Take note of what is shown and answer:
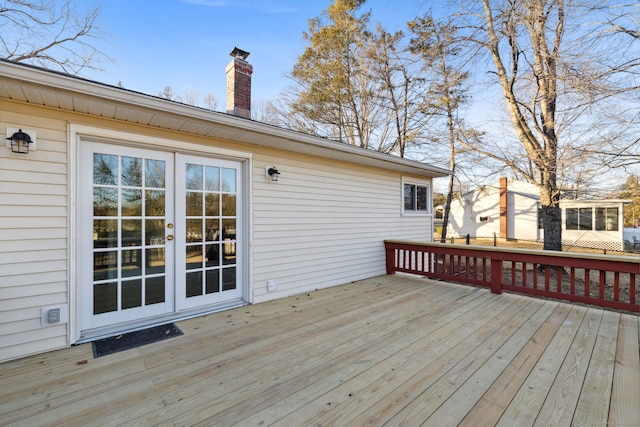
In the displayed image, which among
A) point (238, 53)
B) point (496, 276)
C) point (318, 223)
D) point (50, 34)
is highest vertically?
point (50, 34)

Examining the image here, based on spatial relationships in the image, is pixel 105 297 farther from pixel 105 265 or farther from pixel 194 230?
pixel 194 230

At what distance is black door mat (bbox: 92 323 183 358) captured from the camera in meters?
2.58

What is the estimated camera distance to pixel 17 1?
21.5 ft

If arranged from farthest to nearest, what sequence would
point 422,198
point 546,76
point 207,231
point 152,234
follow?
1. point 422,198
2. point 546,76
3. point 207,231
4. point 152,234

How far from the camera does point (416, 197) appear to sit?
6.89m

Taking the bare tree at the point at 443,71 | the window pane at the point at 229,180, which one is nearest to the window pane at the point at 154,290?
the window pane at the point at 229,180

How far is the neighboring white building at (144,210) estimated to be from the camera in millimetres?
2480

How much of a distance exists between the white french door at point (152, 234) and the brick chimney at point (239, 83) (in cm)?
124

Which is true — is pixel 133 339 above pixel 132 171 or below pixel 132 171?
below

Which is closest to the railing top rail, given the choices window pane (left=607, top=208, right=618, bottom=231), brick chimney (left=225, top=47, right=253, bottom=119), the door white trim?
the door white trim

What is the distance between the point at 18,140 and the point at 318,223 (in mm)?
3504

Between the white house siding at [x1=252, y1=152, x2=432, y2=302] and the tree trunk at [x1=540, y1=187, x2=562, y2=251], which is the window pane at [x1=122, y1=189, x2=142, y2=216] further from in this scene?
the tree trunk at [x1=540, y1=187, x2=562, y2=251]

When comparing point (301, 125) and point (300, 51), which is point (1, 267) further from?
point (300, 51)

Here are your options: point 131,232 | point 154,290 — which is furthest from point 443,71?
point 154,290
